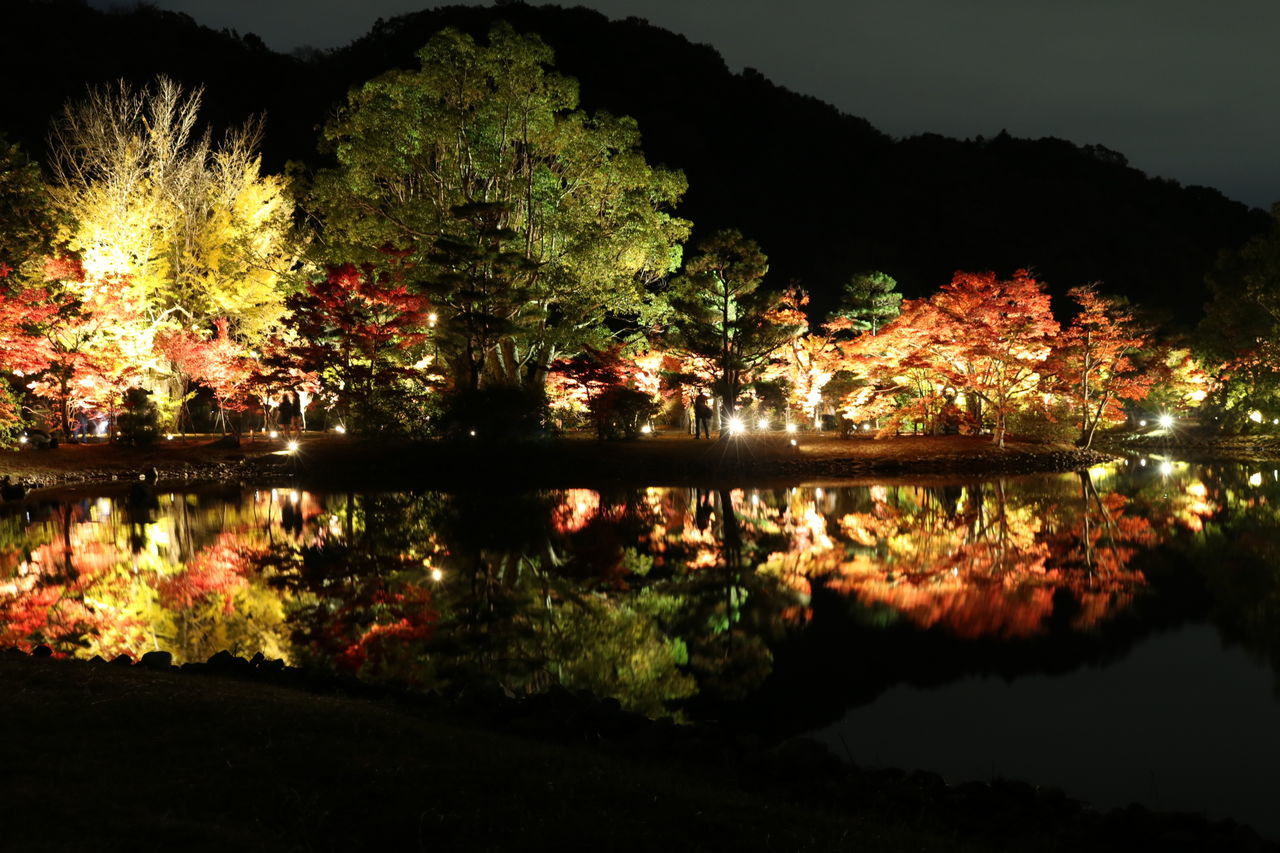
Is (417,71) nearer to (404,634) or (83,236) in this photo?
(83,236)

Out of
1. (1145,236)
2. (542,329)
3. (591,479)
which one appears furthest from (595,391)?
(1145,236)

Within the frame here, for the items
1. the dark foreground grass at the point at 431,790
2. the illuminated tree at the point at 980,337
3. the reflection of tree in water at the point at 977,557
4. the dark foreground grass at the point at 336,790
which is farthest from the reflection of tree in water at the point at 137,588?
the illuminated tree at the point at 980,337

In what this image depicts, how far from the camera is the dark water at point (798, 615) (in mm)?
6723

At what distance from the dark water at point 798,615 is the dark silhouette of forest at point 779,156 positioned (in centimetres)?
3428

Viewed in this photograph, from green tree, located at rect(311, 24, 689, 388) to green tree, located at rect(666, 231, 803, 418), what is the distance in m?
1.14

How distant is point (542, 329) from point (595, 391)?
5680 millimetres

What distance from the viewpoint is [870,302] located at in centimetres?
3428

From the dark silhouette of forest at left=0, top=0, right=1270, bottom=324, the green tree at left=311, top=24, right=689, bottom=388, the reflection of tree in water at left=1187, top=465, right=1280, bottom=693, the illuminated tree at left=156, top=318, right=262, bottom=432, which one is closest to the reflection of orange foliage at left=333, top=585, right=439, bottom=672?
the reflection of tree in water at left=1187, top=465, right=1280, bottom=693

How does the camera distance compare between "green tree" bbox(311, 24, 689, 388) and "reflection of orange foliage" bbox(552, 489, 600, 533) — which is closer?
"reflection of orange foliage" bbox(552, 489, 600, 533)

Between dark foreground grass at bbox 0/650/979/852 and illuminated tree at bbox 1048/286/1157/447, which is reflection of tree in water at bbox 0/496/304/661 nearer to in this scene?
dark foreground grass at bbox 0/650/979/852

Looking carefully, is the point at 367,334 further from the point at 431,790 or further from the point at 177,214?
the point at 431,790

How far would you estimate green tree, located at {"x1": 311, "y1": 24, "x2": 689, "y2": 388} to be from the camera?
74.6 ft

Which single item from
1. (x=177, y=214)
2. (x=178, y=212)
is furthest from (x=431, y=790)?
(x=178, y=212)

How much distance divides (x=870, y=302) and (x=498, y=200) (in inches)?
652
